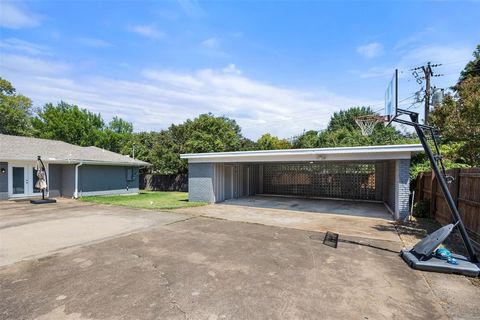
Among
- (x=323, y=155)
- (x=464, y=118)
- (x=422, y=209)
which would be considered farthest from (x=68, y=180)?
(x=464, y=118)

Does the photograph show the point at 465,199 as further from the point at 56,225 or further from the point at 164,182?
the point at 164,182

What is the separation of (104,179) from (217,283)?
49.7ft

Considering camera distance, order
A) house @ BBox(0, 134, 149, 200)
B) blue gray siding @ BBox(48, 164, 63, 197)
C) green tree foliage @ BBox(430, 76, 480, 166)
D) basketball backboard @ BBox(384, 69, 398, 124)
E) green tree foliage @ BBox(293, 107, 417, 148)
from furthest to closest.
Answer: green tree foliage @ BBox(293, 107, 417, 148) < blue gray siding @ BBox(48, 164, 63, 197) < house @ BBox(0, 134, 149, 200) < green tree foliage @ BBox(430, 76, 480, 166) < basketball backboard @ BBox(384, 69, 398, 124)

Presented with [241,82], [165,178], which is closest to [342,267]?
[241,82]

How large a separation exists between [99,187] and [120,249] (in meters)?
12.3

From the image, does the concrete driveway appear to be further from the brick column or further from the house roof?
the house roof

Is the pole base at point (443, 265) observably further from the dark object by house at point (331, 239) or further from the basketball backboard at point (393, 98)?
the basketball backboard at point (393, 98)

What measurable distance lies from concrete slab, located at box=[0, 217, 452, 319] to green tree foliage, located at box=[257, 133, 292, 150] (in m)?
24.0

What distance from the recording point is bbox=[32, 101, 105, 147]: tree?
98.8 ft

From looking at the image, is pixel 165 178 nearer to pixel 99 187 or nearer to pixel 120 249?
pixel 99 187

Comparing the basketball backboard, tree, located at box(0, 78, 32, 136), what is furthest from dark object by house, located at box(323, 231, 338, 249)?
tree, located at box(0, 78, 32, 136)

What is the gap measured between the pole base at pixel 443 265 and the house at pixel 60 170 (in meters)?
15.6

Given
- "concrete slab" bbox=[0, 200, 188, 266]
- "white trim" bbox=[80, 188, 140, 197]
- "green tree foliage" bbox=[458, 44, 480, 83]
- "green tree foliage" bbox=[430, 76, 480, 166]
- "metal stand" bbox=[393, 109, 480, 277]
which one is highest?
"green tree foliage" bbox=[458, 44, 480, 83]

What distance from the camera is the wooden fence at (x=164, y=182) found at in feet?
68.2
